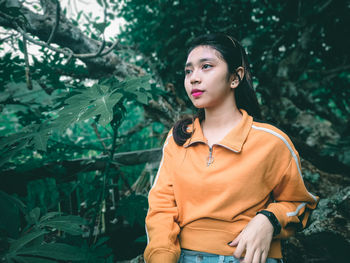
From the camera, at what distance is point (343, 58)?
304cm

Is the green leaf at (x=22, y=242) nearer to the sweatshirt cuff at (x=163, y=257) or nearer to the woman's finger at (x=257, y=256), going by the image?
the sweatshirt cuff at (x=163, y=257)

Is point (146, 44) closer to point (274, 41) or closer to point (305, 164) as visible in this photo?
point (274, 41)

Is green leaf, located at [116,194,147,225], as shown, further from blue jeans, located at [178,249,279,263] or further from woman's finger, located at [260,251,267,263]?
woman's finger, located at [260,251,267,263]

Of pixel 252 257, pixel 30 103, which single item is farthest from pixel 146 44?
pixel 252 257

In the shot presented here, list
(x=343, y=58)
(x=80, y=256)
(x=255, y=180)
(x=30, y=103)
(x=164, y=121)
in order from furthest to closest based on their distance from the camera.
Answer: (x=343, y=58) < (x=164, y=121) < (x=30, y=103) < (x=255, y=180) < (x=80, y=256)

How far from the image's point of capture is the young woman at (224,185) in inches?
37.1

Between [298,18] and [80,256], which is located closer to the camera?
[80,256]

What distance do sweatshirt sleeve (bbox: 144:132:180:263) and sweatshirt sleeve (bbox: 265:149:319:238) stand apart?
0.45m

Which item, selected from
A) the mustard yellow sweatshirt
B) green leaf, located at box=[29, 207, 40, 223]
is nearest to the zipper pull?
the mustard yellow sweatshirt

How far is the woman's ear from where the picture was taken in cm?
110

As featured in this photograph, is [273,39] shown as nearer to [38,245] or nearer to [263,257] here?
[263,257]

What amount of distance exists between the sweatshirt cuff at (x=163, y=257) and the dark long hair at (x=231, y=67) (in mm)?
527

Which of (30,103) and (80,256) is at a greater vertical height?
(30,103)

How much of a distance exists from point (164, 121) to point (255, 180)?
1.91 metres
